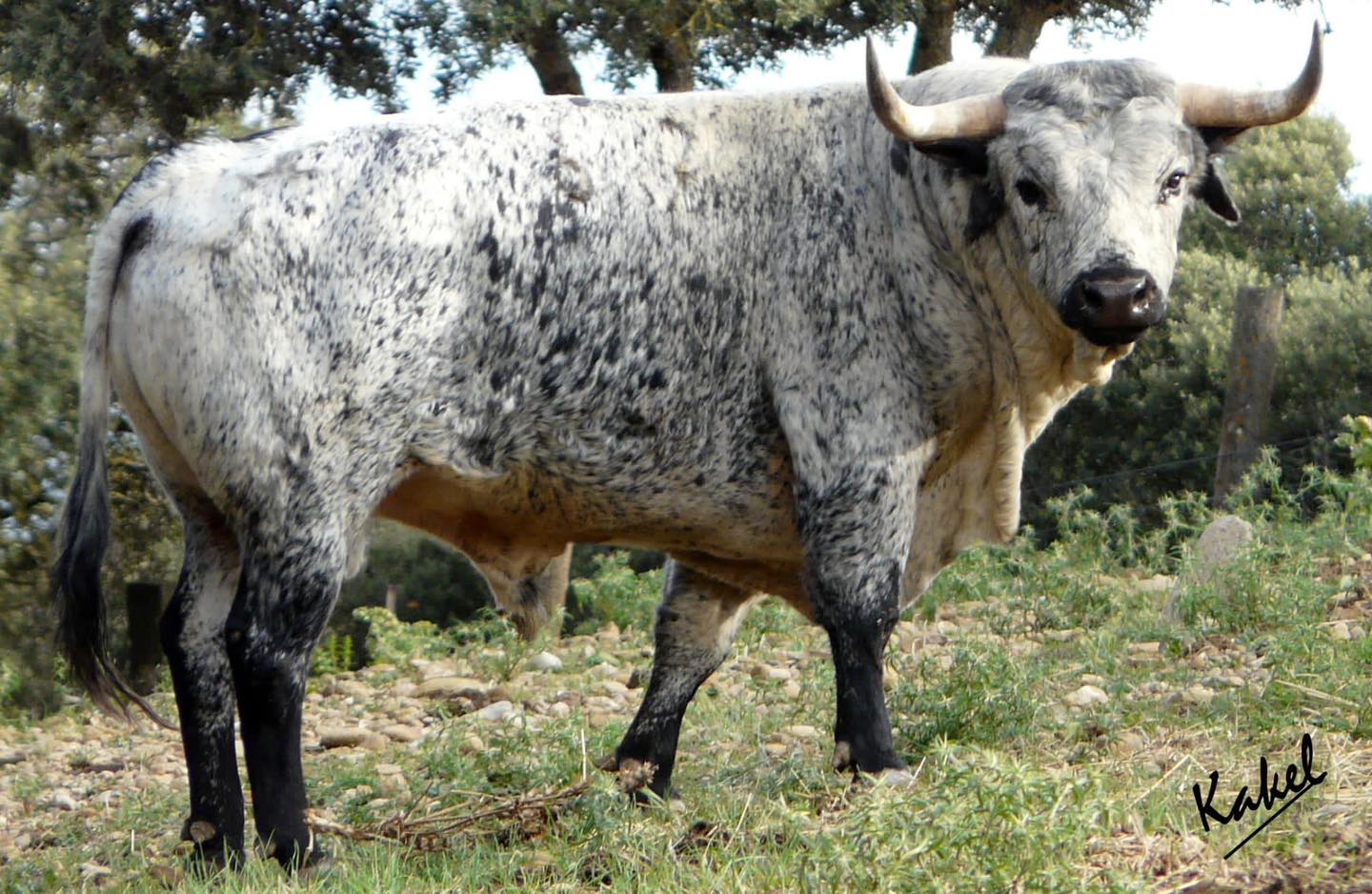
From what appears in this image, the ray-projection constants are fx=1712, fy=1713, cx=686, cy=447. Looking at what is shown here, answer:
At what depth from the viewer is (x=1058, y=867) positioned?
3658mm

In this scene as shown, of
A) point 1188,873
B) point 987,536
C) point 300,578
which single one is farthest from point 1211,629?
point 300,578

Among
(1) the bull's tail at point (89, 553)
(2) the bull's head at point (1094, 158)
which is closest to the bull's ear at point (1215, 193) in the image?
(2) the bull's head at point (1094, 158)

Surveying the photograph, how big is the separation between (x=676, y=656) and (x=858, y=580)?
102 centimetres

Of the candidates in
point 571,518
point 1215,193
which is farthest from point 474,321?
point 1215,193

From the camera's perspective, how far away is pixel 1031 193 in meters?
4.98

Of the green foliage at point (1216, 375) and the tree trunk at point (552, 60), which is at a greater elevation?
the tree trunk at point (552, 60)

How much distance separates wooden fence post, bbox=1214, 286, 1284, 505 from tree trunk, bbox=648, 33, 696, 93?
14.0 feet

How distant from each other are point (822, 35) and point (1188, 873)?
10.5 metres

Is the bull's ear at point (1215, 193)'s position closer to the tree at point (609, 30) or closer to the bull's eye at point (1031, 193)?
the bull's eye at point (1031, 193)

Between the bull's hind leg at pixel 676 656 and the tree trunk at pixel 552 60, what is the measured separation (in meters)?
6.91

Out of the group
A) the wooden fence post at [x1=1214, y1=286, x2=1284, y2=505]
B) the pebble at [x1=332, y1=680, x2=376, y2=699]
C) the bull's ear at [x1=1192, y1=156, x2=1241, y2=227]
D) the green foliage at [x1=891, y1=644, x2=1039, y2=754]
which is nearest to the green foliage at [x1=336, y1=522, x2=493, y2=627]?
the wooden fence post at [x1=1214, y1=286, x2=1284, y2=505]

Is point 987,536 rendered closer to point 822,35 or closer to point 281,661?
point 281,661

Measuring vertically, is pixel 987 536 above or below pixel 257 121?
below

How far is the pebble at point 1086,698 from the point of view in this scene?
6.36 m
